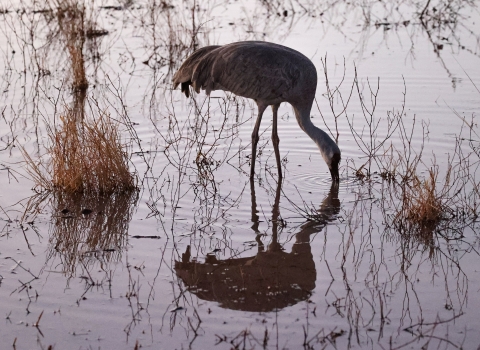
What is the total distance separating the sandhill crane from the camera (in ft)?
25.4

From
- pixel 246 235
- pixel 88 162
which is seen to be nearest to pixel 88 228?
pixel 88 162

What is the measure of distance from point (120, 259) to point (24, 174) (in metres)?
2.46

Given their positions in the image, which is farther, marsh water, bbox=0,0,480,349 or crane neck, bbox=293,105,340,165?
crane neck, bbox=293,105,340,165

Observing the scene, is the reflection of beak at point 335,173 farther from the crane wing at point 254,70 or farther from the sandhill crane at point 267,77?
the crane wing at point 254,70

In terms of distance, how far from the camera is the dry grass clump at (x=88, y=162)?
23.4ft

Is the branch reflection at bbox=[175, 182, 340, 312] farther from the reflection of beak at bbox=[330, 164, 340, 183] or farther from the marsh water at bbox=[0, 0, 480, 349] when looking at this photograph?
the reflection of beak at bbox=[330, 164, 340, 183]

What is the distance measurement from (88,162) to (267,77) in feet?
6.30

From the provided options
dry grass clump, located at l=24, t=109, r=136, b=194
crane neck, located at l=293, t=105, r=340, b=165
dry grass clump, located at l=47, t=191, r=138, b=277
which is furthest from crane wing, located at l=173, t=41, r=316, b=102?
dry grass clump, located at l=47, t=191, r=138, b=277

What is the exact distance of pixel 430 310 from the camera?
16.0ft

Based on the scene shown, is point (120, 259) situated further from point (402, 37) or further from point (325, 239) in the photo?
point (402, 37)

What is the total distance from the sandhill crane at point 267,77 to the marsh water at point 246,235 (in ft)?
1.10

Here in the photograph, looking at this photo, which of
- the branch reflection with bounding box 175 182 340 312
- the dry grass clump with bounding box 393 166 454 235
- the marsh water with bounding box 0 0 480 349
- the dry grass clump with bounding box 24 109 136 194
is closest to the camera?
the marsh water with bounding box 0 0 480 349

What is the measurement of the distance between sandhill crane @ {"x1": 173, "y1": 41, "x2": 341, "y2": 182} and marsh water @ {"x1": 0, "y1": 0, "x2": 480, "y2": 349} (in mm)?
337

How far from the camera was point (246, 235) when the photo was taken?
634cm
